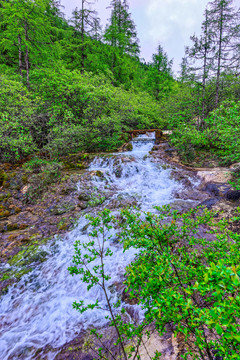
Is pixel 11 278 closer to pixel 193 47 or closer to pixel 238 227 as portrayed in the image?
pixel 238 227

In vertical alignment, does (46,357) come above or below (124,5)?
below

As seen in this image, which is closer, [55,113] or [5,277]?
[5,277]

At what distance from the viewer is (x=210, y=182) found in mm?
7742

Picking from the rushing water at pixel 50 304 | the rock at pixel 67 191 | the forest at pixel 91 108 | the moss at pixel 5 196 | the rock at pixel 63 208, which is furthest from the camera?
the rock at pixel 67 191

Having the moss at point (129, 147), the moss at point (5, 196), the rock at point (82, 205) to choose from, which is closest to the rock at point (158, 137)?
the moss at point (129, 147)

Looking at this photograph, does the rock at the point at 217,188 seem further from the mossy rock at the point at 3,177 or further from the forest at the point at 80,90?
the mossy rock at the point at 3,177

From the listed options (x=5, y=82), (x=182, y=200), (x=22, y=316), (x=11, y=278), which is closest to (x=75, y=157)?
(x=5, y=82)

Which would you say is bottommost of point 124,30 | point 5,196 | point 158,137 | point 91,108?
point 5,196

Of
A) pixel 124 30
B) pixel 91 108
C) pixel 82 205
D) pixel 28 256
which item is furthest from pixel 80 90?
pixel 124 30

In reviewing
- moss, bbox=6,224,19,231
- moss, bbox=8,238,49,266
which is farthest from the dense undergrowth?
moss, bbox=8,238,49,266

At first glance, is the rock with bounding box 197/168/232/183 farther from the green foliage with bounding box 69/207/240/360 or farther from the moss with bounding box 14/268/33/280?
the moss with bounding box 14/268/33/280

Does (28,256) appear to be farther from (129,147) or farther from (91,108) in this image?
(129,147)

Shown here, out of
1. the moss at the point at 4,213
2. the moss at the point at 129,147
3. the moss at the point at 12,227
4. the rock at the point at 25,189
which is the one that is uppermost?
the moss at the point at 129,147

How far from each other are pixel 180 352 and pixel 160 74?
3029 cm
